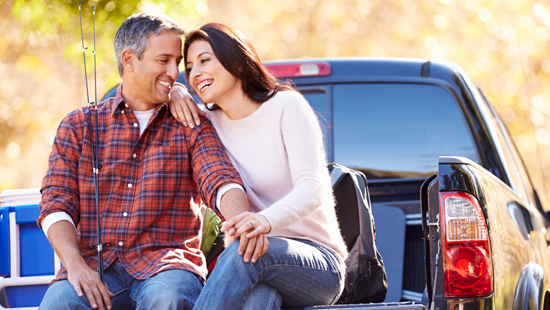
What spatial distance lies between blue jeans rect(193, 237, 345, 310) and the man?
0.89 ft

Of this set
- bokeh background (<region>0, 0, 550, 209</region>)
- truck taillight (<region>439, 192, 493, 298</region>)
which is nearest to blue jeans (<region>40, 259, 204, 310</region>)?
truck taillight (<region>439, 192, 493, 298</region>)

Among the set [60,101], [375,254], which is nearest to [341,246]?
[375,254]

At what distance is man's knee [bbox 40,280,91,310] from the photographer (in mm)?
2482

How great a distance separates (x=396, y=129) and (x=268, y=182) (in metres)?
1.21

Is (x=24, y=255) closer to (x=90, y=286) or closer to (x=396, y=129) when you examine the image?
(x=90, y=286)

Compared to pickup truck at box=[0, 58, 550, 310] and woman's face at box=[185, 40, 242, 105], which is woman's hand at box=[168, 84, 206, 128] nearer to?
woman's face at box=[185, 40, 242, 105]

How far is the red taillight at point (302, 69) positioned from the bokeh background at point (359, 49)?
1225cm

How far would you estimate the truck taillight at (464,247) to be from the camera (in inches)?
83.9

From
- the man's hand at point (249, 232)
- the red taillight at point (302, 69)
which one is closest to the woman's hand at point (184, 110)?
the man's hand at point (249, 232)

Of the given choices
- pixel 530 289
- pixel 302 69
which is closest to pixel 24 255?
pixel 302 69

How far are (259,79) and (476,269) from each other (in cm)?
131

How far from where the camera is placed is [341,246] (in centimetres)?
274

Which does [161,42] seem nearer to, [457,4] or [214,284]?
[214,284]

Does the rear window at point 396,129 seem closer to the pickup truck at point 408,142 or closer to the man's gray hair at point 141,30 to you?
the pickup truck at point 408,142
